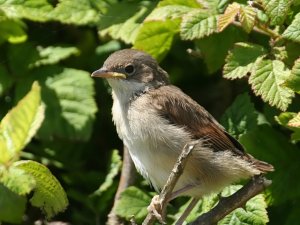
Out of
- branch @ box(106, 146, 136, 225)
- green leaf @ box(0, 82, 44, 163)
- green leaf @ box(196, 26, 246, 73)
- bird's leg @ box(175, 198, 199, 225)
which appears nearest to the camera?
green leaf @ box(0, 82, 44, 163)

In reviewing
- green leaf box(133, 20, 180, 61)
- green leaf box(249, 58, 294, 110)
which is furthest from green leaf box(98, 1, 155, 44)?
green leaf box(249, 58, 294, 110)

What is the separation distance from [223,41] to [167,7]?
0.48 m

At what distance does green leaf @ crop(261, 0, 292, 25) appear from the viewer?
4.49m

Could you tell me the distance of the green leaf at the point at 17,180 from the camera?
144 inches

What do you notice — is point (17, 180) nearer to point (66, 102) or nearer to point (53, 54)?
point (66, 102)

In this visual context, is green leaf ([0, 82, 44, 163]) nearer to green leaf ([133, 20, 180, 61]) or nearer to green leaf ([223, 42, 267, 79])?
green leaf ([223, 42, 267, 79])

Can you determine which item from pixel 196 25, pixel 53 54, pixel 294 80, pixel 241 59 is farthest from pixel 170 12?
pixel 53 54

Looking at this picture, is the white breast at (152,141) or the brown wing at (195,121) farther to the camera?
the brown wing at (195,121)

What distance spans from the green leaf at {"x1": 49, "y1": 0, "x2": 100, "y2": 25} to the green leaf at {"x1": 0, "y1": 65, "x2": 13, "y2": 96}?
1.80 ft

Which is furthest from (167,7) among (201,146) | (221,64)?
(201,146)

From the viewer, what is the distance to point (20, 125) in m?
3.55

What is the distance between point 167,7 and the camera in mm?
5043

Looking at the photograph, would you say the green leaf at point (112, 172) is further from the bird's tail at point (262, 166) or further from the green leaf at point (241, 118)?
the bird's tail at point (262, 166)

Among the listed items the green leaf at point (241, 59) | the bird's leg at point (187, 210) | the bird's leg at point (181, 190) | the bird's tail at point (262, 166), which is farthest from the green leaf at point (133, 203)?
the green leaf at point (241, 59)
